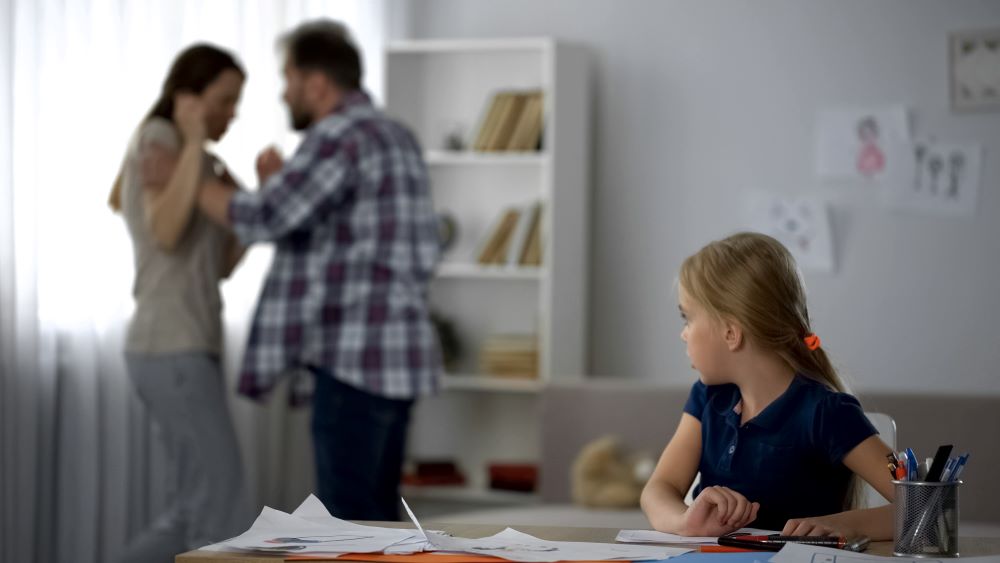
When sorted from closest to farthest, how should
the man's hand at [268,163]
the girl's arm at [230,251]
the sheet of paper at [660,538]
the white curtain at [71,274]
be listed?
the sheet of paper at [660,538] < the white curtain at [71,274] < the girl's arm at [230,251] < the man's hand at [268,163]

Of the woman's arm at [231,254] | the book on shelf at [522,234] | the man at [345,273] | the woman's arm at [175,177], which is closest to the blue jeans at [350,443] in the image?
the man at [345,273]

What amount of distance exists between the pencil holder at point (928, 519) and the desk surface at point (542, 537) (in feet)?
0.09

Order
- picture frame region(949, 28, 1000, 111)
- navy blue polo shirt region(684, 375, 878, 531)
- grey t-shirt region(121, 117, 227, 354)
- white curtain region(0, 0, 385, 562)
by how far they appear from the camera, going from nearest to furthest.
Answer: navy blue polo shirt region(684, 375, 878, 531) < grey t-shirt region(121, 117, 227, 354) < white curtain region(0, 0, 385, 562) < picture frame region(949, 28, 1000, 111)

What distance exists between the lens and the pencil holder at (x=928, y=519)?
3.81 ft

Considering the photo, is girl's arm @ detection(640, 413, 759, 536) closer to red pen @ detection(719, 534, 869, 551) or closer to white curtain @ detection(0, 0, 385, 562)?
red pen @ detection(719, 534, 869, 551)

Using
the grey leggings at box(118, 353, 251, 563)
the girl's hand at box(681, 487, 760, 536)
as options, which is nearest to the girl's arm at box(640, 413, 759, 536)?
the girl's hand at box(681, 487, 760, 536)

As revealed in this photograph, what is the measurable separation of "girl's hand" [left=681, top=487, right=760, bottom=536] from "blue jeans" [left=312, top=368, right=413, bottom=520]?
163 cm

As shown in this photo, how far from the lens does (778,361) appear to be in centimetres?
153

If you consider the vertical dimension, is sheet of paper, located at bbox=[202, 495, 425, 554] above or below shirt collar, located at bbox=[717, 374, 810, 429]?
below

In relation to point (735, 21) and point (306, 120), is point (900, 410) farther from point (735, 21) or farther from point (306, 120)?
point (735, 21)

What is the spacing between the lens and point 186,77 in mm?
2906

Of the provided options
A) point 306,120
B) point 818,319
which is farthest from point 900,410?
point 306,120

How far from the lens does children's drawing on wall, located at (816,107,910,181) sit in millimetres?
4199

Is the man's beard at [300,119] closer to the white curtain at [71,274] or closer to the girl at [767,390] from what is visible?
the white curtain at [71,274]
